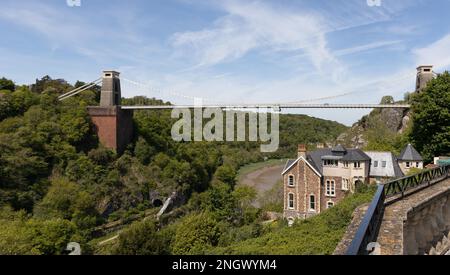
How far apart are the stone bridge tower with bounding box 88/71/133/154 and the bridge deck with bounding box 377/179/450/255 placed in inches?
939

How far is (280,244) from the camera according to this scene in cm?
895

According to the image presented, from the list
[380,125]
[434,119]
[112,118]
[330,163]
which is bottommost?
[330,163]

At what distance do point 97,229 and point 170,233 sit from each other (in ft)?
22.7

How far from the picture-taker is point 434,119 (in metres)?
16.6

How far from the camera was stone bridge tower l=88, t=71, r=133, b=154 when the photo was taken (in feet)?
88.1

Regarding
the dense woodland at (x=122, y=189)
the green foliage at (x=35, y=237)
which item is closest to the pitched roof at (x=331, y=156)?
the dense woodland at (x=122, y=189)

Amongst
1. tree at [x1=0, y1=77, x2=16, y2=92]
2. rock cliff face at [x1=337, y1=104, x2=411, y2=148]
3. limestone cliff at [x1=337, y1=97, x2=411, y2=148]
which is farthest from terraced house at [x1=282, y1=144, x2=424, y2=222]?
tree at [x1=0, y1=77, x2=16, y2=92]

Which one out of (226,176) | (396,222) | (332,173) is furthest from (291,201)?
(226,176)

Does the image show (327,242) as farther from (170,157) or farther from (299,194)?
(170,157)

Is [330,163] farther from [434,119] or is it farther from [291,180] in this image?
[434,119]

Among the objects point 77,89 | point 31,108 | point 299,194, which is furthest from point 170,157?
point 299,194

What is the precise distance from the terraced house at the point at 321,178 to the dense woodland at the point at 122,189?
81.7 inches

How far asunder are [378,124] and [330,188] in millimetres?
15258

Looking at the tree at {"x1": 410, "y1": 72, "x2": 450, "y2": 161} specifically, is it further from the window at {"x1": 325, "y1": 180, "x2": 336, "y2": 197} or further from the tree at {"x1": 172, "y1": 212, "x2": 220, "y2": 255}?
the tree at {"x1": 172, "y1": 212, "x2": 220, "y2": 255}
